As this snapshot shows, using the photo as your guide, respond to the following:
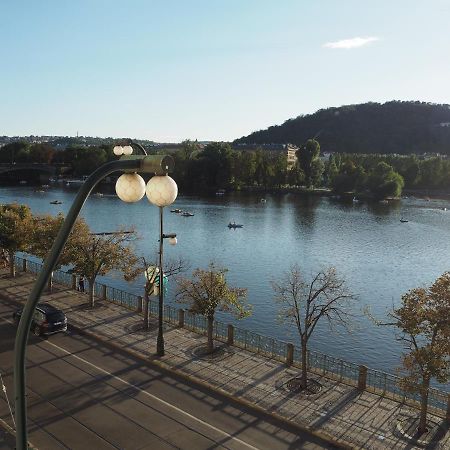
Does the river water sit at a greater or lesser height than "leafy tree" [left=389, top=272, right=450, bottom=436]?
lesser

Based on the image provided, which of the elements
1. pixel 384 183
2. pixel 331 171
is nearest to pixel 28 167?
pixel 331 171

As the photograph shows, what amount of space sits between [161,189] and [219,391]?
1899 cm

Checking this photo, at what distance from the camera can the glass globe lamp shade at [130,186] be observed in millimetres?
4898

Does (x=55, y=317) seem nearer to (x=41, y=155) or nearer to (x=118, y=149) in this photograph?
(x=118, y=149)

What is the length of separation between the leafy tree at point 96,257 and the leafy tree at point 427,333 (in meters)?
19.4

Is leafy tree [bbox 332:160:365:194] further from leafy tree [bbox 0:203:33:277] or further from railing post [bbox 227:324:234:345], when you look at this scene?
railing post [bbox 227:324:234:345]

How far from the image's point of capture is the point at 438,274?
5722 centimetres

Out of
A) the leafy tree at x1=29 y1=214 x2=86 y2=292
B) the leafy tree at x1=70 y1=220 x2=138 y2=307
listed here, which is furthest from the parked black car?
the leafy tree at x1=29 y1=214 x2=86 y2=292

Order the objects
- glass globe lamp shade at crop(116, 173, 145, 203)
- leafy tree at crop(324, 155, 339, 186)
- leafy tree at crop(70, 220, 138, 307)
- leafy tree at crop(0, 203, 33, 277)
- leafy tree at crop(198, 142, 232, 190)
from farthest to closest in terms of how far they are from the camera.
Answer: leafy tree at crop(324, 155, 339, 186)
leafy tree at crop(198, 142, 232, 190)
leafy tree at crop(0, 203, 33, 277)
leafy tree at crop(70, 220, 138, 307)
glass globe lamp shade at crop(116, 173, 145, 203)

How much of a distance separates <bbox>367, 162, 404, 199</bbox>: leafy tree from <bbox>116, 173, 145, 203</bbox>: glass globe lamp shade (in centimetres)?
13803

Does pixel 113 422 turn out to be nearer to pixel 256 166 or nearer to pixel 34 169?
pixel 256 166

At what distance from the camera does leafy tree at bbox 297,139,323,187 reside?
150750 mm

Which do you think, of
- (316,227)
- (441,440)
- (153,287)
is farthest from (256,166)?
(441,440)

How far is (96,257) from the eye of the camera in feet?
112
